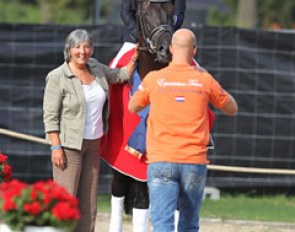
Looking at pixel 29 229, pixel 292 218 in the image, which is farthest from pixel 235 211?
pixel 29 229

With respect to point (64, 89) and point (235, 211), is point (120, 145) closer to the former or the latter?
point (64, 89)

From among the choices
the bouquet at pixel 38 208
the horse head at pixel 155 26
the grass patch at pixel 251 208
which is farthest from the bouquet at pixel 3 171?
the grass patch at pixel 251 208

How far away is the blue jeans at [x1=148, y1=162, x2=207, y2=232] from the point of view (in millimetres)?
6387

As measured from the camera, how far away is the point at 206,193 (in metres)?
11.6

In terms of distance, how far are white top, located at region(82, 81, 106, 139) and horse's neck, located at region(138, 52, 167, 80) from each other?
47 cm

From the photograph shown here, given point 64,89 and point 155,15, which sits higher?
point 155,15

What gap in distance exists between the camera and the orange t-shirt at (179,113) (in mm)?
6363

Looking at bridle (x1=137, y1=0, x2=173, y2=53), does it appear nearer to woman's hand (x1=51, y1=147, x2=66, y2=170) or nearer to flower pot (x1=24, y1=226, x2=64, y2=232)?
woman's hand (x1=51, y1=147, x2=66, y2=170)

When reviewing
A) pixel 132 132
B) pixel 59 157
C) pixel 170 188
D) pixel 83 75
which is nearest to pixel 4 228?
pixel 170 188

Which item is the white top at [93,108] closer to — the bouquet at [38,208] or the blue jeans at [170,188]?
the blue jeans at [170,188]

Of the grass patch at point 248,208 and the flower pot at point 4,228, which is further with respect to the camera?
the grass patch at point 248,208

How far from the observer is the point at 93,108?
733 cm

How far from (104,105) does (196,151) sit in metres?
1.34

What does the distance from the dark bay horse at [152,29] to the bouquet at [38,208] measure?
2.29 m
